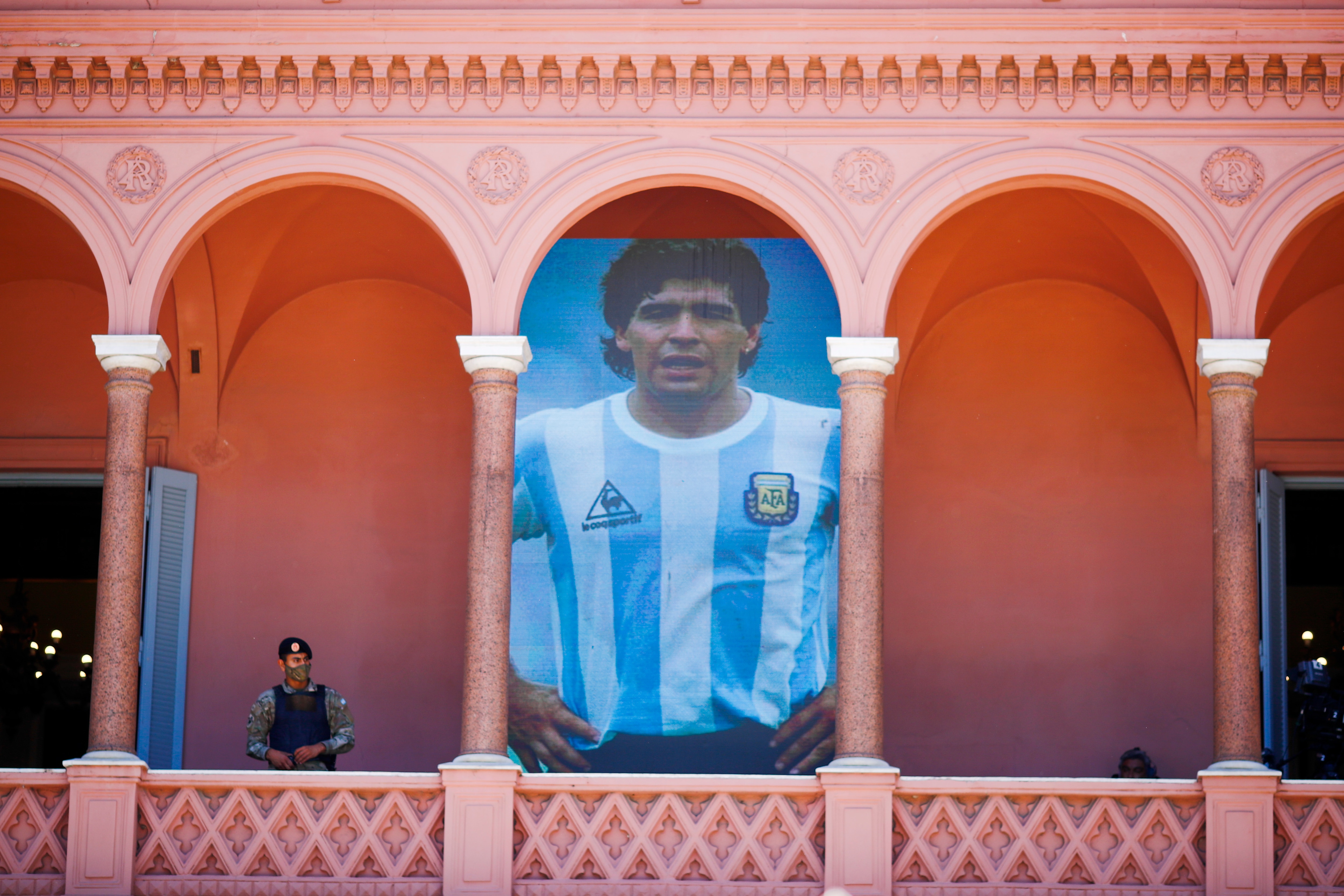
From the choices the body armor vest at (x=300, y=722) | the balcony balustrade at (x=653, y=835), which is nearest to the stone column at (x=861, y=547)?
the balcony balustrade at (x=653, y=835)

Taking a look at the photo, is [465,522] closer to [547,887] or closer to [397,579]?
[397,579]

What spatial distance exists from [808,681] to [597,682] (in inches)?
56.3

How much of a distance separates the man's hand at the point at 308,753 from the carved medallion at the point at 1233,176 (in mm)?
6324

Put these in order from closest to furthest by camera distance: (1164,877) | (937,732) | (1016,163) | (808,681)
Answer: (1164,877) → (1016,163) → (808,681) → (937,732)

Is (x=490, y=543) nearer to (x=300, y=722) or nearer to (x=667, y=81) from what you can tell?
(x=300, y=722)

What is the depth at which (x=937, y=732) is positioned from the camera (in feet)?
45.2

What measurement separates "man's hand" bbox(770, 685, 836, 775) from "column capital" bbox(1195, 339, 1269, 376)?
3332mm

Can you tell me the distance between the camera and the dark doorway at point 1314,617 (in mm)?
12805

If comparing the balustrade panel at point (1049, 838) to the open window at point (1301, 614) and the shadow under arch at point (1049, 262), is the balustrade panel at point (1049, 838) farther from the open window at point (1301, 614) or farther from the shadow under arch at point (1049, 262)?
the shadow under arch at point (1049, 262)

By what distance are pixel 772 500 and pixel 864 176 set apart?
2.49 m

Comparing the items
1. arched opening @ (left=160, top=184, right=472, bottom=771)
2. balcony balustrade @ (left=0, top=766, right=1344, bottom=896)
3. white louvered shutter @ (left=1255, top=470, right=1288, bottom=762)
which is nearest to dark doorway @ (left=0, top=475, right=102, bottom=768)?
arched opening @ (left=160, top=184, right=472, bottom=771)

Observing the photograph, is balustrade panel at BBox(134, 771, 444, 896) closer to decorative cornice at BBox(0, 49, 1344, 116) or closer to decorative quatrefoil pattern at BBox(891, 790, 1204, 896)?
decorative quatrefoil pattern at BBox(891, 790, 1204, 896)

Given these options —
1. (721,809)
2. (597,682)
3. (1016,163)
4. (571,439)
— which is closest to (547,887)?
(721,809)

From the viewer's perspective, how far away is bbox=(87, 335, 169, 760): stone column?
1131 cm
